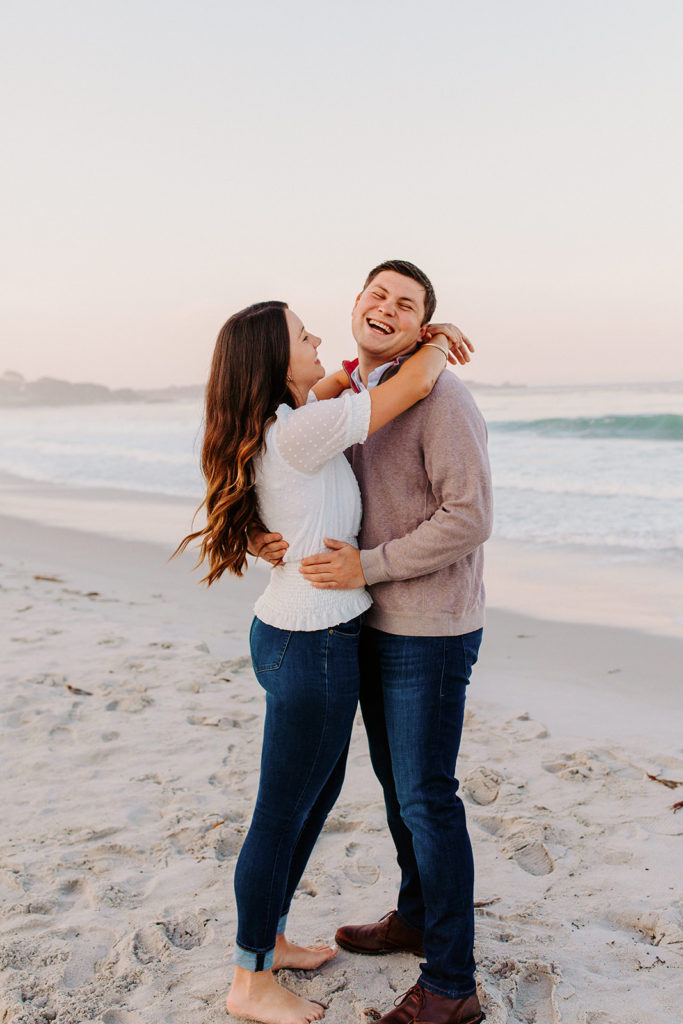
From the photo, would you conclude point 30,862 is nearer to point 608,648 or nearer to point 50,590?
point 608,648

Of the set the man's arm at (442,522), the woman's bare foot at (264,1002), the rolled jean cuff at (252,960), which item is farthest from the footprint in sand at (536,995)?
the man's arm at (442,522)

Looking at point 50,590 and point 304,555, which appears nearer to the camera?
point 304,555

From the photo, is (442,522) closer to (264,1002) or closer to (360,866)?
(264,1002)

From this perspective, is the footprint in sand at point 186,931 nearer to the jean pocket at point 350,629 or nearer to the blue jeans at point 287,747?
the blue jeans at point 287,747

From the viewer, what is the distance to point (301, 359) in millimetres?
2137

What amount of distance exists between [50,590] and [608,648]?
429 centimetres

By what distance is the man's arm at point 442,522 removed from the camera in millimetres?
2021

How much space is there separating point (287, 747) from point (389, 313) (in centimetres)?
112

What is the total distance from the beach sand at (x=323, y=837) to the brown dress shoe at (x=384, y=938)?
0.03m

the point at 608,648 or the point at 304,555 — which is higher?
the point at 304,555

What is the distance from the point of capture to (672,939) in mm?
2441

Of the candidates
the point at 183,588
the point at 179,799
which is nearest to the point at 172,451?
the point at 183,588

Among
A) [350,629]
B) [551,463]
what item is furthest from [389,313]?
[551,463]

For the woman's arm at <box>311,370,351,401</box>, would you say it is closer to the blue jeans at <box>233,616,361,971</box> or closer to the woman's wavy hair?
the woman's wavy hair
